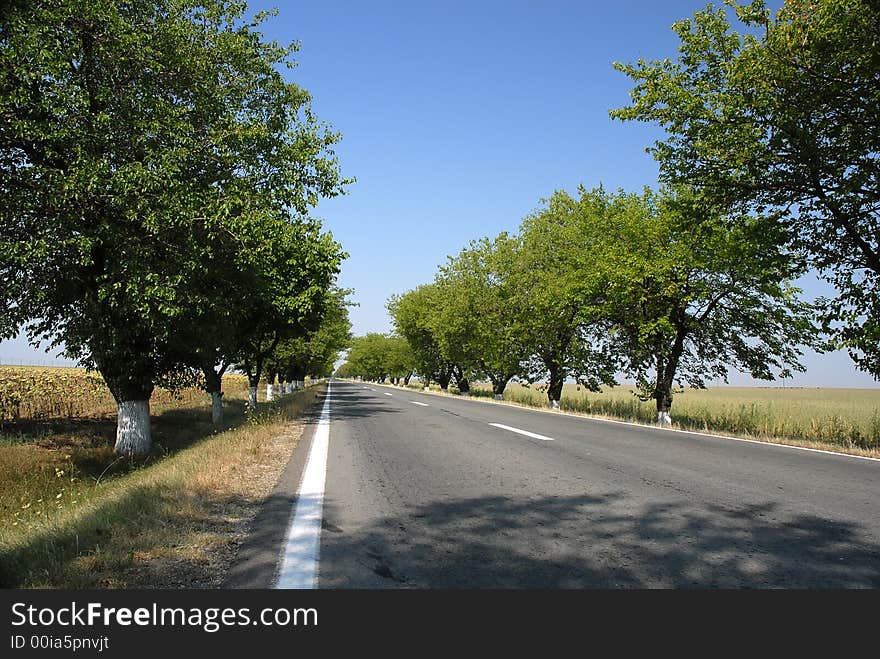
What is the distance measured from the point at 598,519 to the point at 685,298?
57.5ft

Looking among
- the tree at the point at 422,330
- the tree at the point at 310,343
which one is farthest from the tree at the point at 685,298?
the tree at the point at 422,330

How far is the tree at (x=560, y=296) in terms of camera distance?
25.9 m

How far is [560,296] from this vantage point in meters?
28.4

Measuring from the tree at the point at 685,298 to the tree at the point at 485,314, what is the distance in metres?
10.9

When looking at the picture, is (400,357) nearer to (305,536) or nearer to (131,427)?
(131,427)

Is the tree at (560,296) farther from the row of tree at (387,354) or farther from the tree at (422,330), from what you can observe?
the row of tree at (387,354)

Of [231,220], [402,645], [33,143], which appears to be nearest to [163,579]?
[402,645]

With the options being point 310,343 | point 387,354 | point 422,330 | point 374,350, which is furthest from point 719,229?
point 374,350

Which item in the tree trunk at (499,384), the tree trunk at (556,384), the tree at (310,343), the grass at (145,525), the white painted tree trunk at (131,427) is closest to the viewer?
the grass at (145,525)

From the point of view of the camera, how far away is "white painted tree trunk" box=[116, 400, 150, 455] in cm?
1316

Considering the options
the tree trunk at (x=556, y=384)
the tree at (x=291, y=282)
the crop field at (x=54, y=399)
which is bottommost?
the crop field at (x=54, y=399)

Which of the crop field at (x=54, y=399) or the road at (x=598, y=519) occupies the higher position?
the road at (x=598, y=519)

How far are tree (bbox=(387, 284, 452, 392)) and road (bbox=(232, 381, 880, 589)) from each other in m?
47.6

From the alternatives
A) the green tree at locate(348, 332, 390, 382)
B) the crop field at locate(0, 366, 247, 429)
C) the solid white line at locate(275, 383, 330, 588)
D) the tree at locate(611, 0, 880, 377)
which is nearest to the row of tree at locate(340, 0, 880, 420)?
the tree at locate(611, 0, 880, 377)
